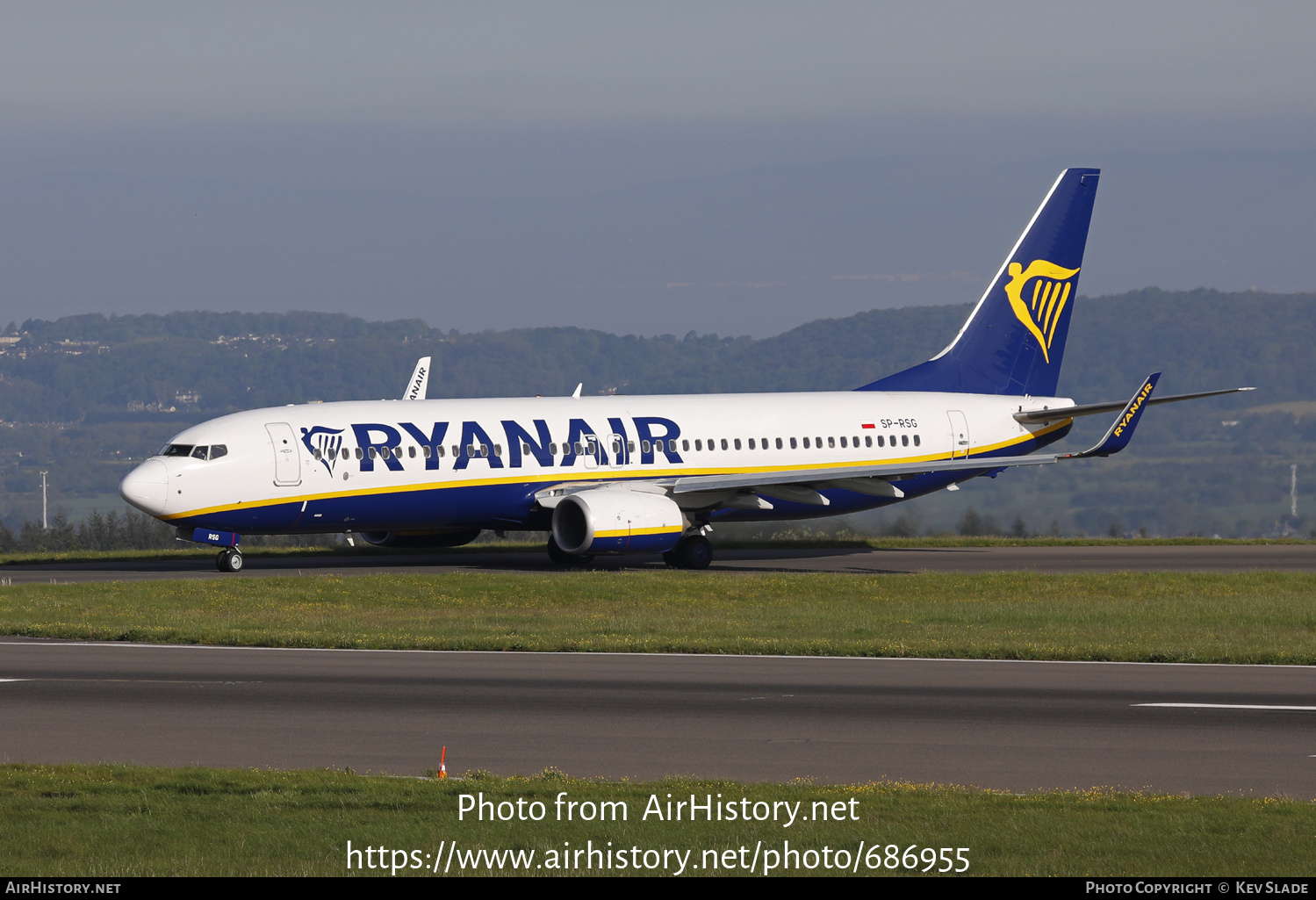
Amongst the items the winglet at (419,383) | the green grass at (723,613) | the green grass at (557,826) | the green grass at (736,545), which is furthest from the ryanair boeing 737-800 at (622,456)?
the green grass at (557,826)

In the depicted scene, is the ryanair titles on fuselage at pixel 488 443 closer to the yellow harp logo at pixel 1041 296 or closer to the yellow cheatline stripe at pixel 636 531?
the yellow cheatline stripe at pixel 636 531

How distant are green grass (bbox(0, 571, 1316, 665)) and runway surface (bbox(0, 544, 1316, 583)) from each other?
353 cm

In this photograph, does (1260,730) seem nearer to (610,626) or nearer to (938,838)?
(938,838)

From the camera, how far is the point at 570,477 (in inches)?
1658

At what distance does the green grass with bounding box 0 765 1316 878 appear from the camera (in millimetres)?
12398

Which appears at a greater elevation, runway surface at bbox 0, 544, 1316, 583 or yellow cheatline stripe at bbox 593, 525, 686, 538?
yellow cheatline stripe at bbox 593, 525, 686, 538

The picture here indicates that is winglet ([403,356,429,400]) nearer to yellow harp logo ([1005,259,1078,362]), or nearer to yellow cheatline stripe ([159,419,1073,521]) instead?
yellow cheatline stripe ([159,419,1073,521])

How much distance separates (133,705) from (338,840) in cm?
878

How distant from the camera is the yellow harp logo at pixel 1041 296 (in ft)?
169

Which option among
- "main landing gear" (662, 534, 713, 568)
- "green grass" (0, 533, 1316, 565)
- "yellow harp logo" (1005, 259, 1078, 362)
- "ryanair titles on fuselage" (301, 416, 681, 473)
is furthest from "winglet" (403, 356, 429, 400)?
"yellow harp logo" (1005, 259, 1078, 362)

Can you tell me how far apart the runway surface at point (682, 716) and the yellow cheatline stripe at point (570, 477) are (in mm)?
12214
